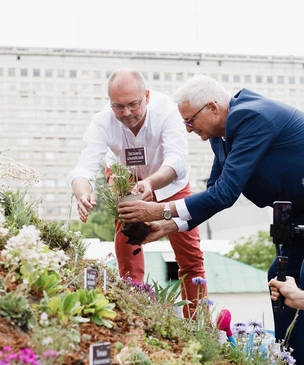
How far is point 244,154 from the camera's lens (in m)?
3.91

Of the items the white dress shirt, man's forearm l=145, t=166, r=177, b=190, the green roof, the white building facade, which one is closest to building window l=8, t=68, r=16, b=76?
the white building facade

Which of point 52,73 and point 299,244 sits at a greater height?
point 52,73

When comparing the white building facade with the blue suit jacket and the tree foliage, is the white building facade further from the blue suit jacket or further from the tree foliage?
the blue suit jacket

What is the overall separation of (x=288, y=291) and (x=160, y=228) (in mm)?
1260

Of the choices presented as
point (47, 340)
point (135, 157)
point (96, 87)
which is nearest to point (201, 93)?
point (135, 157)

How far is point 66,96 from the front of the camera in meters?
109

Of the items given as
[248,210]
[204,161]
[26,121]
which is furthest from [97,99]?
[248,210]

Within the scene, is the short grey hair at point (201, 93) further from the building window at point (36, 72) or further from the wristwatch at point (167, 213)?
the building window at point (36, 72)

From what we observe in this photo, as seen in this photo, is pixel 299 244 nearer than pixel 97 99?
Yes

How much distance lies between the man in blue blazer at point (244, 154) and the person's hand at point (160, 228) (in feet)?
0.18

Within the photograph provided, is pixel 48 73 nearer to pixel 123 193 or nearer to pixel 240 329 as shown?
pixel 123 193

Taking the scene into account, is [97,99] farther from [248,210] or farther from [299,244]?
[299,244]

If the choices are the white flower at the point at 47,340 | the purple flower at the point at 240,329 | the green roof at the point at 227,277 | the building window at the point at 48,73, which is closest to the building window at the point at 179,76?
the building window at the point at 48,73

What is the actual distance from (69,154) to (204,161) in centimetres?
2015
